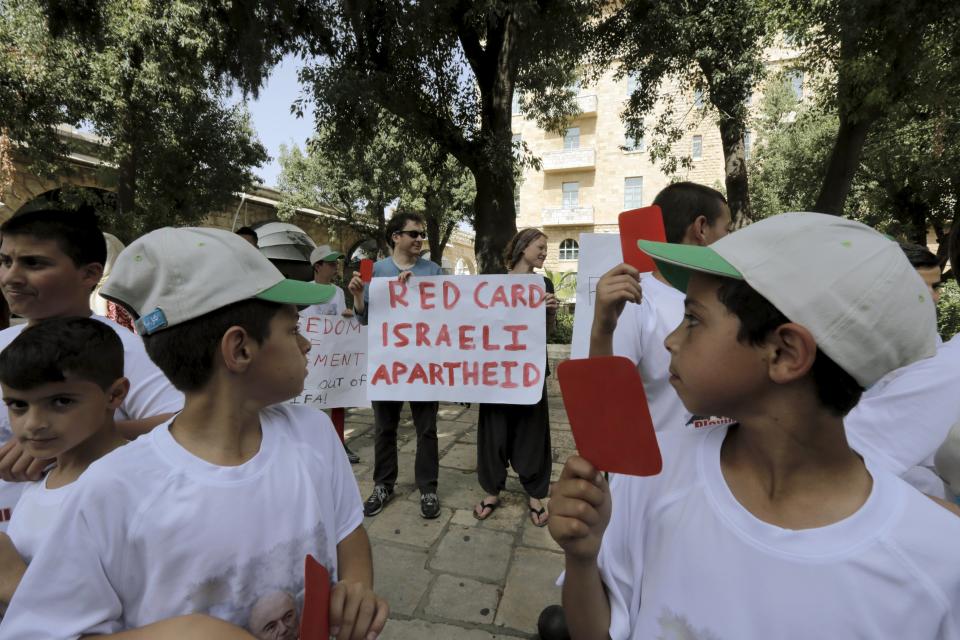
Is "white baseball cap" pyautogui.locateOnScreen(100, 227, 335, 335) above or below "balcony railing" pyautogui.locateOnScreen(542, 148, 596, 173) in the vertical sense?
below

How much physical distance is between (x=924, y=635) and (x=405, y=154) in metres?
10.0

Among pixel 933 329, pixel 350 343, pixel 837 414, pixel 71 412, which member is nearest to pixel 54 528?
pixel 71 412

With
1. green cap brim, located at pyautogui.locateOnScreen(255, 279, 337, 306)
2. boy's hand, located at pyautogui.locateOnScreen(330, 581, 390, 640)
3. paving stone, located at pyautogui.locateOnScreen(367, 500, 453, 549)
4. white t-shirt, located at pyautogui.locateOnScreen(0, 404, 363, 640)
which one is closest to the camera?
white t-shirt, located at pyautogui.locateOnScreen(0, 404, 363, 640)

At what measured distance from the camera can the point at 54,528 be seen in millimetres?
830

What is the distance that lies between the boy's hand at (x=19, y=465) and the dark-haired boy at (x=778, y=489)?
1256 millimetres

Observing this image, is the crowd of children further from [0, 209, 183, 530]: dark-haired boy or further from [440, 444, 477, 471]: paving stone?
[440, 444, 477, 471]: paving stone

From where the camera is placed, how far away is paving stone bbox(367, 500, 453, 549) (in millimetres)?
2834

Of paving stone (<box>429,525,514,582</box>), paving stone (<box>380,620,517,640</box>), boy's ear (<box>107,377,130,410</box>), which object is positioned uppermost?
boy's ear (<box>107,377,130,410</box>)

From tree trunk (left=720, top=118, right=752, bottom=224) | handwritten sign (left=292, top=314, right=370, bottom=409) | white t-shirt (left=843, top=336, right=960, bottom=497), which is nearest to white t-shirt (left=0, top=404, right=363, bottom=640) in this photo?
white t-shirt (left=843, top=336, right=960, bottom=497)

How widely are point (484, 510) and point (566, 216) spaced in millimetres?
27435

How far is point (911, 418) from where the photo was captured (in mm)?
1162

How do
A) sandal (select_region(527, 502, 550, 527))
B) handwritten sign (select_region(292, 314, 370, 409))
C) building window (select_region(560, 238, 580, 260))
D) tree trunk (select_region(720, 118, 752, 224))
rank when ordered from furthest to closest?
building window (select_region(560, 238, 580, 260)) → tree trunk (select_region(720, 118, 752, 224)) → handwritten sign (select_region(292, 314, 370, 409)) → sandal (select_region(527, 502, 550, 527))

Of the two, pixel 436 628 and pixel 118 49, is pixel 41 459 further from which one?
pixel 118 49

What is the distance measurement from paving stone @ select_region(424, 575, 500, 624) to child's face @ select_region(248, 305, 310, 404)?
1.60m
